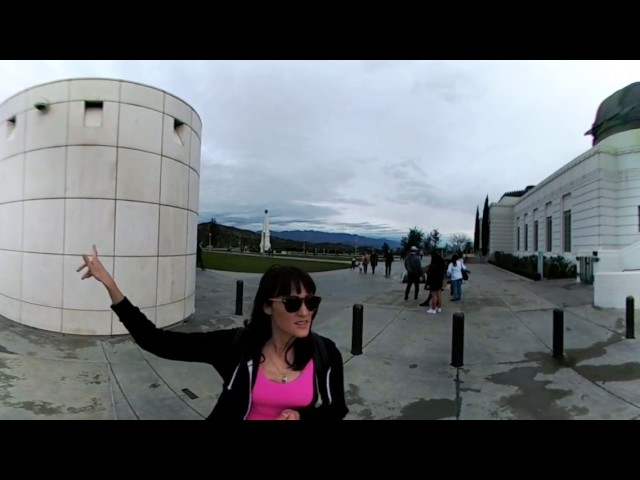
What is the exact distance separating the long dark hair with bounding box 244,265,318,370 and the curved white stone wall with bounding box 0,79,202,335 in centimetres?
252

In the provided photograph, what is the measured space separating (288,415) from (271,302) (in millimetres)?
469

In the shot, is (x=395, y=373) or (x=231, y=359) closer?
(x=231, y=359)

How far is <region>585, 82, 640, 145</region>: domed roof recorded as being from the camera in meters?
10.3

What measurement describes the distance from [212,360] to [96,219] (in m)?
2.72

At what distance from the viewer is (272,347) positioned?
1356 millimetres

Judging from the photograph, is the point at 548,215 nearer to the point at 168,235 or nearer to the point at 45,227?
the point at 168,235

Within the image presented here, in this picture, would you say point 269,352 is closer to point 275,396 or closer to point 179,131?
point 275,396

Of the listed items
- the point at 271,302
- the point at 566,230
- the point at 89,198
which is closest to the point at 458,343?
the point at 271,302

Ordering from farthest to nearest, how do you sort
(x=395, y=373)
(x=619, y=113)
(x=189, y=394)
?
(x=619, y=113)
(x=395, y=373)
(x=189, y=394)

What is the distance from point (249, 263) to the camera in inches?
133

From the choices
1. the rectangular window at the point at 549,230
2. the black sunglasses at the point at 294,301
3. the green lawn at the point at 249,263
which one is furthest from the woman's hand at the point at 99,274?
the rectangular window at the point at 549,230

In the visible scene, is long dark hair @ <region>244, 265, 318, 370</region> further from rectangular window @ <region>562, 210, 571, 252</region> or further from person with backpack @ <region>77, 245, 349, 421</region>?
rectangular window @ <region>562, 210, 571, 252</region>

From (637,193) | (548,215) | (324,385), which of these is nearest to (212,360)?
(324,385)

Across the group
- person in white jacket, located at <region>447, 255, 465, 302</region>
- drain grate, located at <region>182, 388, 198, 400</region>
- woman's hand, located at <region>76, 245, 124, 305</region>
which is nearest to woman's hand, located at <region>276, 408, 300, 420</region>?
woman's hand, located at <region>76, 245, 124, 305</region>
